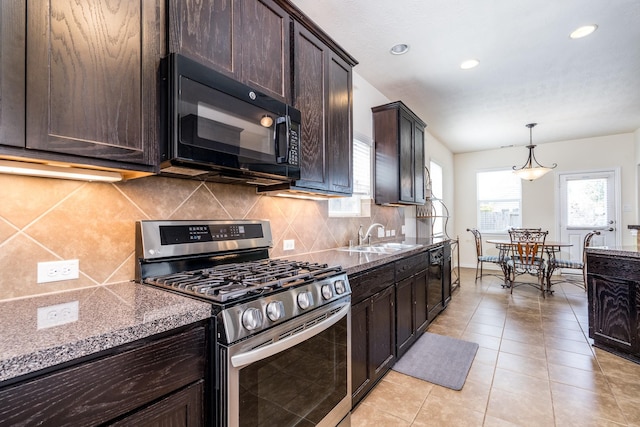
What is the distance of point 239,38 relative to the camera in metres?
1.55

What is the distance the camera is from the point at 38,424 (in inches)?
27.5

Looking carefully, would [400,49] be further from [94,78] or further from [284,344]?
[284,344]

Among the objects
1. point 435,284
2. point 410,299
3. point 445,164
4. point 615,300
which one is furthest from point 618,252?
point 445,164

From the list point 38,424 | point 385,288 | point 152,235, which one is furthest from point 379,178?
point 38,424

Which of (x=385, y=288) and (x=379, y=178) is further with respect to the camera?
(x=379, y=178)

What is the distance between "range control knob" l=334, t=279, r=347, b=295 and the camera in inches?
62.7

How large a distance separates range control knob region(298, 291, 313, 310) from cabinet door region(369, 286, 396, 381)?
2.69 feet

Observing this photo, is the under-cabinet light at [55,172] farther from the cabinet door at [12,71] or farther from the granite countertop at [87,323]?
the granite countertop at [87,323]

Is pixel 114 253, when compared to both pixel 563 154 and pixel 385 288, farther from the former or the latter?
pixel 563 154

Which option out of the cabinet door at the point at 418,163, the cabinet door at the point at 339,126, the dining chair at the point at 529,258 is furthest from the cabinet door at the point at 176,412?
the dining chair at the point at 529,258

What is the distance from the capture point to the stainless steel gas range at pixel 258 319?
3.48 feet

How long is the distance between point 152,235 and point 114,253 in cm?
17

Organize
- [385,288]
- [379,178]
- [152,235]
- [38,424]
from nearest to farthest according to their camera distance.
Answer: [38,424] < [152,235] < [385,288] < [379,178]

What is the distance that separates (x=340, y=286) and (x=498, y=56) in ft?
9.39
